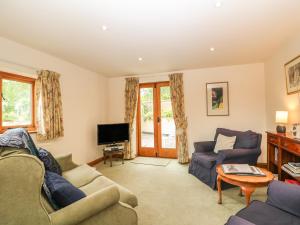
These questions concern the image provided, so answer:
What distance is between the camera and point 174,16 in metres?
2.12

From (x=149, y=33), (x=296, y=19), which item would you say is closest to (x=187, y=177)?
(x=149, y=33)

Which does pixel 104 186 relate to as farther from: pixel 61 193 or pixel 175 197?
pixel 175 197

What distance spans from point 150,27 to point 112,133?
2952 millimetres

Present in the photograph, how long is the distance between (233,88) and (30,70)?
434cm

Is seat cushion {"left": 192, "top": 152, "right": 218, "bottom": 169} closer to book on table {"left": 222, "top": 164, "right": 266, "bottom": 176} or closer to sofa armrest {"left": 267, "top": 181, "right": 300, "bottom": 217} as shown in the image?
book on table {"left": 222, "top": 164, "right": 266, "bottom": 176}

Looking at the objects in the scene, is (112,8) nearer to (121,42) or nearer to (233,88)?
(121,42)

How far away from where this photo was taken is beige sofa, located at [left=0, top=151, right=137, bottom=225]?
1.05 meters

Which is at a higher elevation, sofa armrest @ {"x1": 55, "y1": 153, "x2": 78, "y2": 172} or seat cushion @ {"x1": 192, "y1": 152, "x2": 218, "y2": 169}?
sofa armrest @ {"x1": 55, "y1": 153, "x2": 78, "y2": 172}

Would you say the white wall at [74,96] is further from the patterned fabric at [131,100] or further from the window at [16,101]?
the patterned fabric at [131,100]

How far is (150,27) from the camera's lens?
7.79 feet

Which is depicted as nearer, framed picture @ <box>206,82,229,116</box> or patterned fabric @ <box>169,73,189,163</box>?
framed picture @ <box>206,82,229,116</box>

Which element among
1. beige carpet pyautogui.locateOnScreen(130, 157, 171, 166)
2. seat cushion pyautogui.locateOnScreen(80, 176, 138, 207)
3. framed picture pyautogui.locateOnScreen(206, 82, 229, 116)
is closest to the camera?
seat cushion pyautogui.locateOnScreen(80, 176, 138, 207)

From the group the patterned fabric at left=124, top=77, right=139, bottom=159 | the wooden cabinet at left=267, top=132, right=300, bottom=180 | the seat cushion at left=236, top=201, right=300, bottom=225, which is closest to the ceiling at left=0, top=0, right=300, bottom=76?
the patterned fabric at left=124, top=77, right=139, bottom=159

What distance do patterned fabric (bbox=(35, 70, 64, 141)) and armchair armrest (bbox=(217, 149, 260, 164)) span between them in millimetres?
3018
